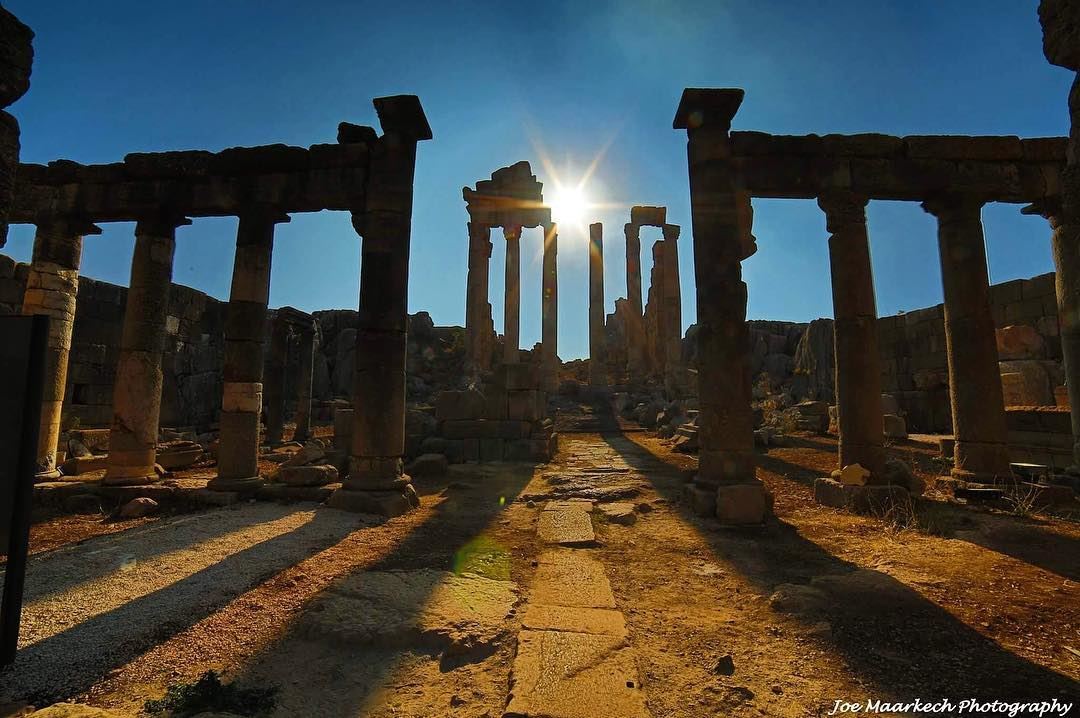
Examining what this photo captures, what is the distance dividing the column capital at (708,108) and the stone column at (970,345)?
3964 millimetres

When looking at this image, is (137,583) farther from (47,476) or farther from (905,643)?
(47,476)

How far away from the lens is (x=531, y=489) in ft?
29.0

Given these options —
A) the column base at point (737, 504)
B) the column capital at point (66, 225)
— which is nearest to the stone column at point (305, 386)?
the column capital at point (66, 225)

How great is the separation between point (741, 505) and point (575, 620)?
12.5 ft

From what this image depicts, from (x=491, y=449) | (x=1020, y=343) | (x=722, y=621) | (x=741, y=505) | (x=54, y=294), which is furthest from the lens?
(x=1020, y=343)

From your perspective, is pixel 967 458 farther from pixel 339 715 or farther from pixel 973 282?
pixel 339 715

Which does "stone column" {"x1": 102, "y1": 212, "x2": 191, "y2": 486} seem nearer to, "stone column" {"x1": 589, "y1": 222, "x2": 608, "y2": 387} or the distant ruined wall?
the distant ruined wall

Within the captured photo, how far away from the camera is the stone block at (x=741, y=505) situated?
635cm

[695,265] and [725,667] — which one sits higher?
[695,265]

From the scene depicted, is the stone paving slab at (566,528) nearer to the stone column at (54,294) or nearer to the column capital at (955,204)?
the column capital at (955,204)

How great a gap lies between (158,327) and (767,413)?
16730 mm

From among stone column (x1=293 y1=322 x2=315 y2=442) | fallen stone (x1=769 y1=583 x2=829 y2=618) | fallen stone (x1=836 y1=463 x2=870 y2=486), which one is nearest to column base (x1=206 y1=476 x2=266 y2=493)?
fallen stone (x1=769 y1=583 x2=829 y2=618)

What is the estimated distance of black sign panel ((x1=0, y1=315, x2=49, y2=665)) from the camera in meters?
2.54

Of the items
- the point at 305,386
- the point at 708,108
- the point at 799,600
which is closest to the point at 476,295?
the point at 305,386
